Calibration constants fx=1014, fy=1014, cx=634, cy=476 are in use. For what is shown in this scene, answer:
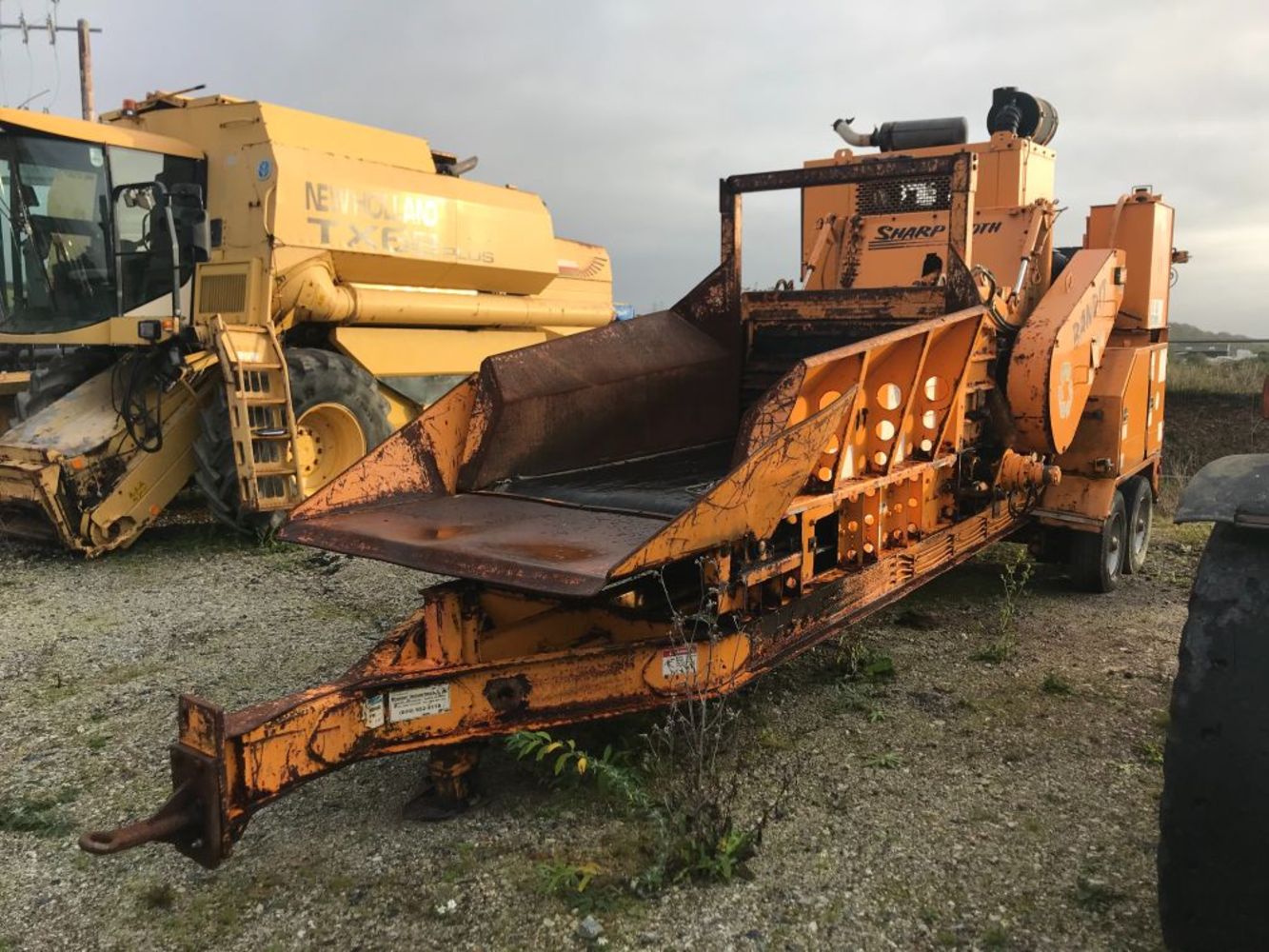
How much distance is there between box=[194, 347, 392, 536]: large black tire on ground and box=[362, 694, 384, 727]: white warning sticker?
12.5 feet

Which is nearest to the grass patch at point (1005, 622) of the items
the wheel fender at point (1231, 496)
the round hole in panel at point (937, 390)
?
the round hole in panel at point (937, 390)

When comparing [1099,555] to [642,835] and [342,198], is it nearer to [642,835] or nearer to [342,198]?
[642,835]

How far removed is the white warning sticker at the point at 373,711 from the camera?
281 centimetres

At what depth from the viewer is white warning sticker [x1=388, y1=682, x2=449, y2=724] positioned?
9.40 ft

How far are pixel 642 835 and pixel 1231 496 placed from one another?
1.80 m

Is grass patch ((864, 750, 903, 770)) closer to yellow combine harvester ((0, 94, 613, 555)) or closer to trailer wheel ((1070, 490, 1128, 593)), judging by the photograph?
trailer wheel ((1070, 490, 1128, 593))

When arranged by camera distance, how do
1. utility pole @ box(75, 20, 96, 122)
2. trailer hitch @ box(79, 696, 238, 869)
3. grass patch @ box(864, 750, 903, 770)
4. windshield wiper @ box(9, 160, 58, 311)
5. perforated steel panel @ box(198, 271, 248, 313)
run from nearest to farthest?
trailer hitch @ box(79, 696, 238, 869) < grass patch @ box(864, 750, 903, 770) < windshield wiper @ box(9, 160, 58, 311) < perforated steel panel @ box(198, 271, 248, 313) < utility pole @ box(75, 20, 96, 122)

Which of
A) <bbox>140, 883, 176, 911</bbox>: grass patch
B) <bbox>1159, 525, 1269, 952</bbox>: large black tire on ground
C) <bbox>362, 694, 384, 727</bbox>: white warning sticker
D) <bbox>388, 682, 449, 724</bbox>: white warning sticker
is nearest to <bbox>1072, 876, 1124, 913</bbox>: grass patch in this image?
<bbox>1159, 525, 1269, 952</bbox>: large black tire on ground

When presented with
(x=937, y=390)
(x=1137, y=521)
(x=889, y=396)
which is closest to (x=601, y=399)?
(x=889, y=396)

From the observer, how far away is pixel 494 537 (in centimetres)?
331

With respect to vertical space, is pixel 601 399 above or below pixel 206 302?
below

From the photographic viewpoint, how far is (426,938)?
2555 millimetres

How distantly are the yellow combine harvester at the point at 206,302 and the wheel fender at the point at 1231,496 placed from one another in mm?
5785

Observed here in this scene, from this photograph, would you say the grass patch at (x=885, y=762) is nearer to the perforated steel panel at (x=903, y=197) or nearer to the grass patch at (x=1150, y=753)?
the grass patch at (x=1150, y=753)
